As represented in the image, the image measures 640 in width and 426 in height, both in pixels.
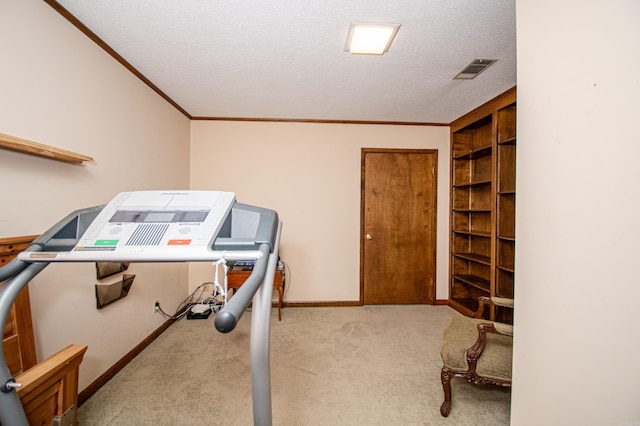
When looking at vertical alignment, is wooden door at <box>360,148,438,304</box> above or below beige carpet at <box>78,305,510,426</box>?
above

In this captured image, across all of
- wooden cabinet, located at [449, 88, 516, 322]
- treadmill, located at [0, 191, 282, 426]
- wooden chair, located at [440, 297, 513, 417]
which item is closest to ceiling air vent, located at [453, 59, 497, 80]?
wooden cabinet, located at [449, 88, 516, 322]

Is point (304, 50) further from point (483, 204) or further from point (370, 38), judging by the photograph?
point (483, 204)

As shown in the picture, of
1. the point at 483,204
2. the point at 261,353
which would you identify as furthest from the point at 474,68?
the point at 261,353

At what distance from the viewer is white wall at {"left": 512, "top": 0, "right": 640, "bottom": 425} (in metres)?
Answer: 0.70

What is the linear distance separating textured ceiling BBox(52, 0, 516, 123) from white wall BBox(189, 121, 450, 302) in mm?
445

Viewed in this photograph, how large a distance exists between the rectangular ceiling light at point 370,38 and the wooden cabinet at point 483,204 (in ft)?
4.94

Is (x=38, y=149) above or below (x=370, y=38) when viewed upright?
below

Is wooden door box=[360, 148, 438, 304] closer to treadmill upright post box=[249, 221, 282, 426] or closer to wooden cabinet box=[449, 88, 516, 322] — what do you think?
wooden cabinet box=[449, 88, 516, 322]

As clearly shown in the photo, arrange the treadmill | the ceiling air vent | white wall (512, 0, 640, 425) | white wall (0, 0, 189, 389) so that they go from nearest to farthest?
white wall (512, 0, 640, 425)
the treadmill
white wall (0, 0, 189, 389)
the ceiling air vent

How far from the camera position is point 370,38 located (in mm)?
1672

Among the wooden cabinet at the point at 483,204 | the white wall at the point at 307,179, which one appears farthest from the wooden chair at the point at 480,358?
the white wall at the point at 307,179

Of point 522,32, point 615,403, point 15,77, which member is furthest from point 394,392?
point 15,77

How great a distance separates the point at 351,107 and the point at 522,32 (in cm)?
191

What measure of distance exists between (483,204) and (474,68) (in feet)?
5.48
